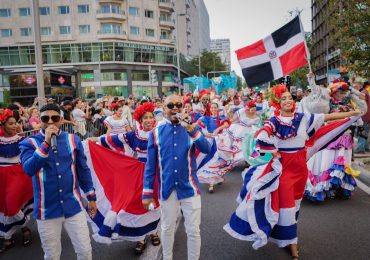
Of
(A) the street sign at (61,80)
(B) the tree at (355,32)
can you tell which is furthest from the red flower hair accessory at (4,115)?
(A) the street sign at (61,80)

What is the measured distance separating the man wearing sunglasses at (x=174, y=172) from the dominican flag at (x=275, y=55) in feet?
10.1

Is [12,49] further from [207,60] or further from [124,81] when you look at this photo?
[207,60]

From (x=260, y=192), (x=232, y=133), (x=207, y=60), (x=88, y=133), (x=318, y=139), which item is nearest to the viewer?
(x=260, y=192)

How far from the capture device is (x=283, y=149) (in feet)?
14.8

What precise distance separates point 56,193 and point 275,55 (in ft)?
15.0

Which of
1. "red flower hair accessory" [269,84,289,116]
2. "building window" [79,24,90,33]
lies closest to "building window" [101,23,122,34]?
"building window" [79,24,90,33]

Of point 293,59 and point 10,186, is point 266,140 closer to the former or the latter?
point 293,59

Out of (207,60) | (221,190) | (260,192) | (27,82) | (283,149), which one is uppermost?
(207,60)

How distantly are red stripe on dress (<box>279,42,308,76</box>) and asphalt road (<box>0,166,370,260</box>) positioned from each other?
2448 millimetres

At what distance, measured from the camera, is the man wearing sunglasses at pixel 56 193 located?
355 centimetres

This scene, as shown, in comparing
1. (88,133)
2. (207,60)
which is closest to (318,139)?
(88,133)

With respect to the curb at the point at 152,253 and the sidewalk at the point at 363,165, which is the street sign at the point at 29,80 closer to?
the sidewalk at the point at 363,165

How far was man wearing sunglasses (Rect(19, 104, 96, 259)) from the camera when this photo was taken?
140 inches

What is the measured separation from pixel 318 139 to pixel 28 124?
877 cm
